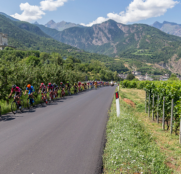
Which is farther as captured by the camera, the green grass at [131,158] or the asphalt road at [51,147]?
the asphalt road at [51,147]

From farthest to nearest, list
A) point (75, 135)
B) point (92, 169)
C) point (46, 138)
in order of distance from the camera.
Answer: point (75, 135) → point (46, 138) → point (92, 169)

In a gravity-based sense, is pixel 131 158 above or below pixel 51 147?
above

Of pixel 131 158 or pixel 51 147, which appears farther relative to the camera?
pixel 51 147

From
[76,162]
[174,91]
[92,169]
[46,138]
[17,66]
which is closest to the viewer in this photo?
[92,169]

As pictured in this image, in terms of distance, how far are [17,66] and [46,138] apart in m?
9.21

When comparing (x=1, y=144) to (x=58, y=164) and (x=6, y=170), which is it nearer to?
(x=6, y=170)

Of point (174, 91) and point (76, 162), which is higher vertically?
point (174, 91)

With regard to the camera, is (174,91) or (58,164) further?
(174,91)

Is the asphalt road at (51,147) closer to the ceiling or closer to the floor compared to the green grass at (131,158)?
closer to the floor

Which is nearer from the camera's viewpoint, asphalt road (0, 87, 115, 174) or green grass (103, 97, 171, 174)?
green grass (103, 97, 171, 174)

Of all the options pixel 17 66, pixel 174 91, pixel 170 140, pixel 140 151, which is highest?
pixel 17 66

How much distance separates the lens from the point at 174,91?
7.87m

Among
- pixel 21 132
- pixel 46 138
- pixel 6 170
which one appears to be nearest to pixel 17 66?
pixel 21 132

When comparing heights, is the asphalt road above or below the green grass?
below
